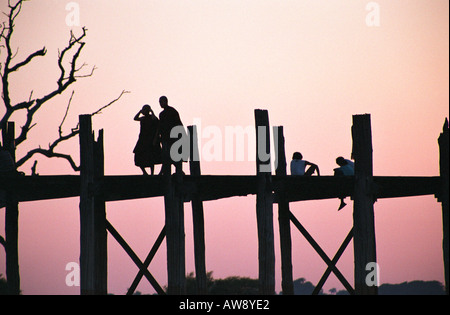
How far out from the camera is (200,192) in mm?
14914

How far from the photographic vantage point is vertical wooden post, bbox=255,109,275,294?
14414 millimetres

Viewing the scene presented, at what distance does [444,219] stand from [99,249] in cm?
660

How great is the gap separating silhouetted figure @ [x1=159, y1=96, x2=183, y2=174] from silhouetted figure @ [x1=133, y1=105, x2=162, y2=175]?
0.21 metres

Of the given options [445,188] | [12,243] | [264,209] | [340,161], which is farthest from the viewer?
[12,243]

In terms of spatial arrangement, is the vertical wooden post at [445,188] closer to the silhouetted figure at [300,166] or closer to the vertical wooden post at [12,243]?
the silhouetted figure at [300,166]

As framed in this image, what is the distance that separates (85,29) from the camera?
25688 millimetres

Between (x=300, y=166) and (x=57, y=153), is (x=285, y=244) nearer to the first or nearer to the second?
(x=300, y=166)

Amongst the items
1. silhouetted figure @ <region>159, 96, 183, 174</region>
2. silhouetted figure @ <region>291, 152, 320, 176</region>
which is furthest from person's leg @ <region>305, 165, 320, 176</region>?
silhouetted figure @ <region>159, 96, 183, 174</region>

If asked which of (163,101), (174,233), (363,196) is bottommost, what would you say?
(174,233)

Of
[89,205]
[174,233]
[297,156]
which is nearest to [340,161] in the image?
[297,156]

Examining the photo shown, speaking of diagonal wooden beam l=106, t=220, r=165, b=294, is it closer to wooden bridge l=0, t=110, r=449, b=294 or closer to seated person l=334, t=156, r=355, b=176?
wooden bridge l=0, t=110, r=449, b=294

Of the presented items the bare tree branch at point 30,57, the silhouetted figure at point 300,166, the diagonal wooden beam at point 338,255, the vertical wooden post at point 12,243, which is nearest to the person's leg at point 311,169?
the silhouetted figure at point 300,166

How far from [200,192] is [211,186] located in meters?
0.22
